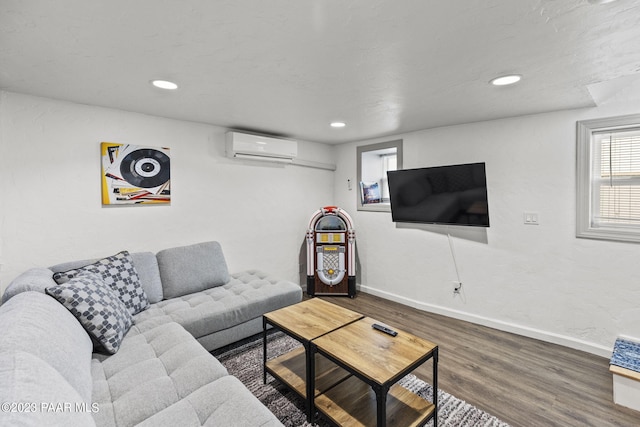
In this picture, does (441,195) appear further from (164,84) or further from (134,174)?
(134,174)

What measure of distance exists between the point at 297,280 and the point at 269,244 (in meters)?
0.75

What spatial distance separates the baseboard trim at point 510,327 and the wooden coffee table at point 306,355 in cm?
175

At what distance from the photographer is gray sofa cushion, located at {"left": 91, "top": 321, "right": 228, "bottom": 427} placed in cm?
131

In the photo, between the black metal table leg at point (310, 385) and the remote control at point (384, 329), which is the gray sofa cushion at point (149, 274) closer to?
the black metal table leg at point (310, 385)

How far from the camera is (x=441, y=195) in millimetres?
3271

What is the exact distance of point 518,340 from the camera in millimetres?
2830

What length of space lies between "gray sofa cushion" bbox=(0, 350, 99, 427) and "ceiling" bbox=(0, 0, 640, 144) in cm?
139

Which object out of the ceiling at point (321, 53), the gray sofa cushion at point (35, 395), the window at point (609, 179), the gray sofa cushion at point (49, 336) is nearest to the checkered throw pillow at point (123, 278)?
the gray sofa cushion at point (49, 336)

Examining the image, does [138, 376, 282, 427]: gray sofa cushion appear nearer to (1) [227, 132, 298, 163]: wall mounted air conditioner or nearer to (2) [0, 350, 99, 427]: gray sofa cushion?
(2) [0, 350, 99, 427]: gray sofa cushion

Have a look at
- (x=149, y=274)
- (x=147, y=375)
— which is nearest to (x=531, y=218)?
(x=147, y=375)

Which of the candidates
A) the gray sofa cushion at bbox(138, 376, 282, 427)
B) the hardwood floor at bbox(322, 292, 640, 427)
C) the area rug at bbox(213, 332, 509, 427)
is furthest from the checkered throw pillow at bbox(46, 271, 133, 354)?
the hardwood floor at bbox(322, 292, 640, 427)

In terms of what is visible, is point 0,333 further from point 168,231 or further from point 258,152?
point 258,152

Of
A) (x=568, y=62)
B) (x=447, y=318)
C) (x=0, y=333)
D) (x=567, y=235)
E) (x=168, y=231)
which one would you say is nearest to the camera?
(x=0, y=333)

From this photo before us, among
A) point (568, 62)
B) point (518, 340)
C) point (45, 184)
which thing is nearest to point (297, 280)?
point (518, 340)
